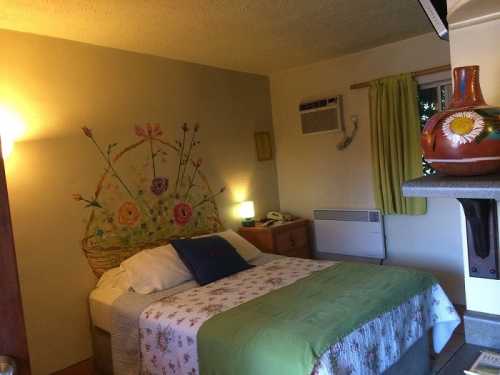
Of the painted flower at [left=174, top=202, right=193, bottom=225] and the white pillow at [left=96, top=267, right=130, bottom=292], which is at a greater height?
the painted flower at [left=174, top=202, right=193, bottom=225]

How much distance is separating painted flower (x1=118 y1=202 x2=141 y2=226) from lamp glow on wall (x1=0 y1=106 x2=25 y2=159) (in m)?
0.85

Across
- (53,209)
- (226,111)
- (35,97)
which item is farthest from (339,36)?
(53,209)

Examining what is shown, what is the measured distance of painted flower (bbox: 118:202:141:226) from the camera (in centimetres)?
313

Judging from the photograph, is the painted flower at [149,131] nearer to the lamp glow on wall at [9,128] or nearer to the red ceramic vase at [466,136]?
the lamp glow on wall at [9,128]

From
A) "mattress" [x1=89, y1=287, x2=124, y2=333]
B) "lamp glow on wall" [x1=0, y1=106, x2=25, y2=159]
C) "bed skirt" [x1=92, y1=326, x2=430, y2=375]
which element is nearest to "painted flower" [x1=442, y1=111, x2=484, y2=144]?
"bed skirt" [x1=92, y1=326, x2=430, y2=375]

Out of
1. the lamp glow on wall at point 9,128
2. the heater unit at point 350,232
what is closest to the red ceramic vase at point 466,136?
the lamp glow on wall at point 9,128

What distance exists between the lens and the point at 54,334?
2.75 m

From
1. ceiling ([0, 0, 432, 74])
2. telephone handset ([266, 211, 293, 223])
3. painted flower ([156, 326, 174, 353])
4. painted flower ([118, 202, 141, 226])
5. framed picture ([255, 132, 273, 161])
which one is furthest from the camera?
framed picture ([255, 132, 273, 161])

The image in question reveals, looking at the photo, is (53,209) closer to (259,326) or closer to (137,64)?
(137,64)

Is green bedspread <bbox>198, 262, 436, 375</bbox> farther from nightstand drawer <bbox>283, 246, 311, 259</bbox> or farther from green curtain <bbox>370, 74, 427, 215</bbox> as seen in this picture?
nightstand drawer <bbox>283, 246, 311, 259</bbox>

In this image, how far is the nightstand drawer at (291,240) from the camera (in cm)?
392

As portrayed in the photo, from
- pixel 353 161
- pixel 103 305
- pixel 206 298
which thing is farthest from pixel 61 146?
pixel 353 161

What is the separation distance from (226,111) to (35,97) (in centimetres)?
174

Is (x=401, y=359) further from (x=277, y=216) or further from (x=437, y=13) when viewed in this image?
(x=277, y=216)
